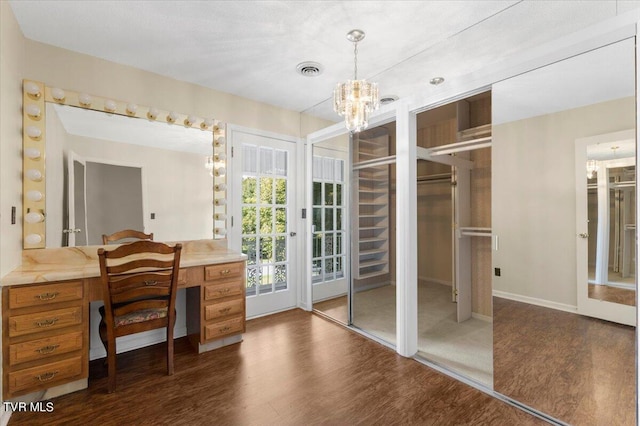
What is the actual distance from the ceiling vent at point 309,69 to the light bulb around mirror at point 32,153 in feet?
7.21

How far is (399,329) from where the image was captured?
8.34 ft

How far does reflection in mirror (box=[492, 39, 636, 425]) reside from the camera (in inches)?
66.3

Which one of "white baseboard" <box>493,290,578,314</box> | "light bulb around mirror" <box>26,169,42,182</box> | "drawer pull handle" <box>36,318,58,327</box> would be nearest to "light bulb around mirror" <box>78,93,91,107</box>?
"light bulb around mirror" <box>26,169,42,182</box>

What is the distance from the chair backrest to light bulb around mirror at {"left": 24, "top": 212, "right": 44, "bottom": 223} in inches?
23.2

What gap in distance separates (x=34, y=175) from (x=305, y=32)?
7.66ft

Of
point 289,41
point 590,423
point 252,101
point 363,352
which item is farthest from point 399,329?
point 252,101

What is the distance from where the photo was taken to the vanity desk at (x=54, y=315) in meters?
1.78

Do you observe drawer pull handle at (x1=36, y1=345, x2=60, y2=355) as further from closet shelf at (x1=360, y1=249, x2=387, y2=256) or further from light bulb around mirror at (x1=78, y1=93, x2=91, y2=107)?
closet shelf at (x1=360, y1=249, x2=387, y2=256)

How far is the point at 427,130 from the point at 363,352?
3.32m

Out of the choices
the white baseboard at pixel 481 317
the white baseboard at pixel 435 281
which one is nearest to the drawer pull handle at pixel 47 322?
the white baseboard at pixel 481 317

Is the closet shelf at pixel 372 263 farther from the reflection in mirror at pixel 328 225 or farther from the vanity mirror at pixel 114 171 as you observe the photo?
the vanity mirror at pixel 114 171

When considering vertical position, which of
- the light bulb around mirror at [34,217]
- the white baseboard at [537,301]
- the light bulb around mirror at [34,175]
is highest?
the light bulb around mirror at [34,175]

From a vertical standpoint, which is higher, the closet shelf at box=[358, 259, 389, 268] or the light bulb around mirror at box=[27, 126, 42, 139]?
the light bulb around mirror at box=[27, 126, 42, 139]

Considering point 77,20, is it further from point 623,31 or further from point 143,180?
point 623,31
